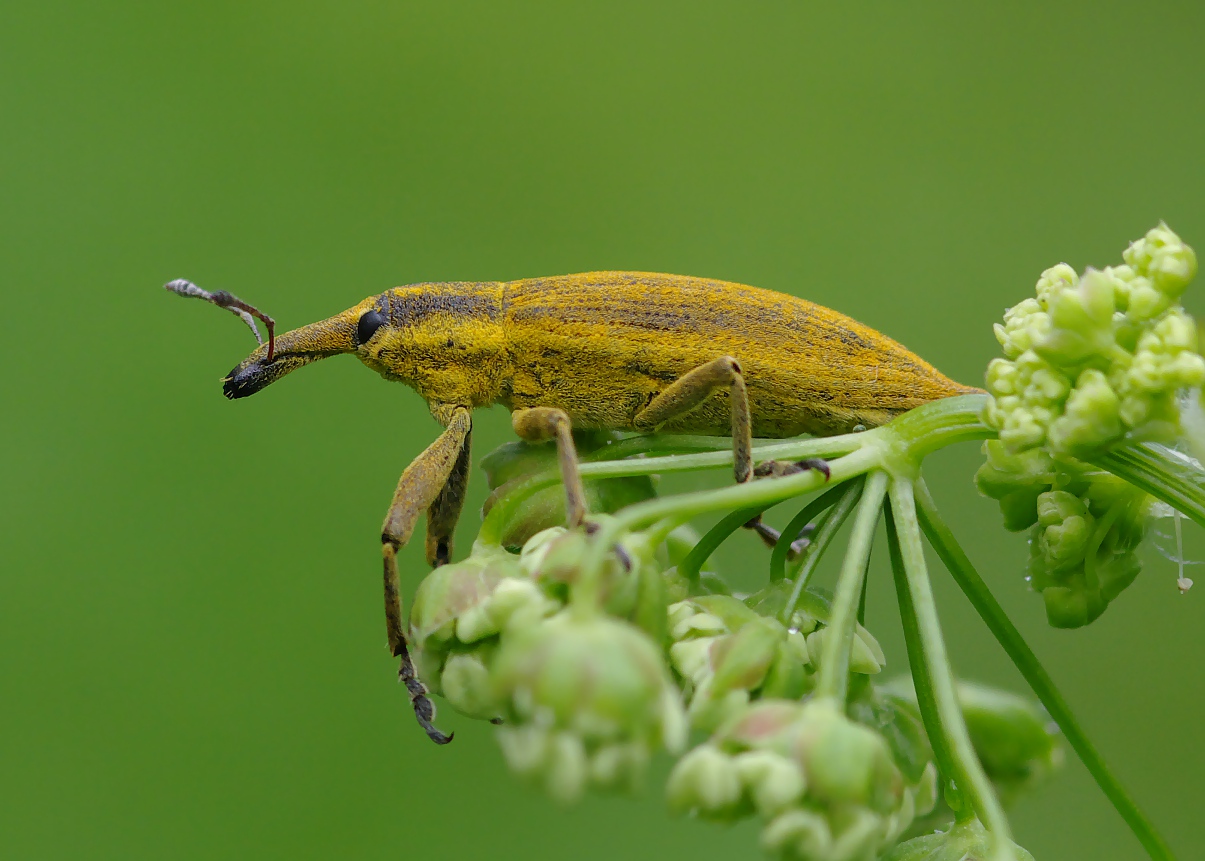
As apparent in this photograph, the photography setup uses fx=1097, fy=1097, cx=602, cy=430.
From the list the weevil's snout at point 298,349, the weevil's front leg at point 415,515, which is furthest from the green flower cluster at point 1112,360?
the weevil's snout at point 298,349

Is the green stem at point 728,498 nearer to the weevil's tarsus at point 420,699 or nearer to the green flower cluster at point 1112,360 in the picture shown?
the green flower cluster at point 1112,360

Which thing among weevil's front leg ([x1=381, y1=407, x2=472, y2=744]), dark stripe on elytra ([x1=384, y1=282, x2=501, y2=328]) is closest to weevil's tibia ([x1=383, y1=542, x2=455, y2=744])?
weevil's front leg ([x1=381, y1=407, x2=472, y2=744])

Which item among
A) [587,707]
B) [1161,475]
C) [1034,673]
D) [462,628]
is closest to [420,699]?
[462,628]

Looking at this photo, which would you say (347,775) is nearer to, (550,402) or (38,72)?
(550,402)

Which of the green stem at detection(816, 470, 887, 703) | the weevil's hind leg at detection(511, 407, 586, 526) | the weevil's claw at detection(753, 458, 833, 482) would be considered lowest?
the green stem at detection(816, 470, 887, 703)

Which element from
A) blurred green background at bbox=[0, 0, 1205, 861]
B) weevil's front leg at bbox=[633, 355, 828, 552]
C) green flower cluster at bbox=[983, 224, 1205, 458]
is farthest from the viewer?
blurred green background at bbox=[0, 0, 1205, 861]

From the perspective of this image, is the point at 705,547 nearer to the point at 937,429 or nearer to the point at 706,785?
the point at 937,429

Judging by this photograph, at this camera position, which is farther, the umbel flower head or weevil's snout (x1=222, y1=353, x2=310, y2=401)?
weevil's snout (x1=222, y1=353, x2=310, y2=401)

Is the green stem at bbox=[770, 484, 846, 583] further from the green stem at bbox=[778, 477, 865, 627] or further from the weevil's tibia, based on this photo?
the weevil's tibia
